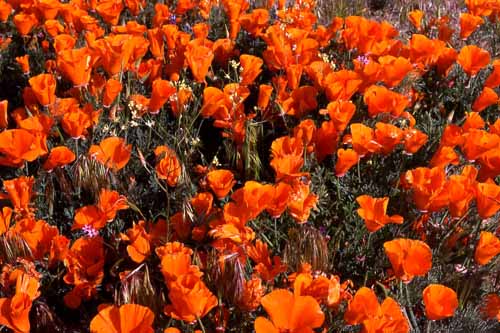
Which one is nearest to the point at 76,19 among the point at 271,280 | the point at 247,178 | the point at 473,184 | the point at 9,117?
the point at 9,117

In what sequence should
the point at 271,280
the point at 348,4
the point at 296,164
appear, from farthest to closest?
the point at 348,4
the point at 296,164
the point at 271,280

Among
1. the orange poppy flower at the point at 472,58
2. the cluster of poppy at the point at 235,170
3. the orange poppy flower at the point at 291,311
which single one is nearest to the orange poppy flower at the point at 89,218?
the cluster of poppy at the point at 235,170

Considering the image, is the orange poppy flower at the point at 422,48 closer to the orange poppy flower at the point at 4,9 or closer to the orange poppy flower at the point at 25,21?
the orange poppy flower at the point at 25,21

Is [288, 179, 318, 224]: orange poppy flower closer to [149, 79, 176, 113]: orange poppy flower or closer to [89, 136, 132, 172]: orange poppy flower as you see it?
[89, 136, 132, 172]: orange poppy flower

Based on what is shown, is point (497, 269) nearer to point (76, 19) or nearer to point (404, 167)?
point (404, 167)

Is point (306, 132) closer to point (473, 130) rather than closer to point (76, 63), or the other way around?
point (473, 130)

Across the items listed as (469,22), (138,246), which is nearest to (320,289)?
(138,246)
